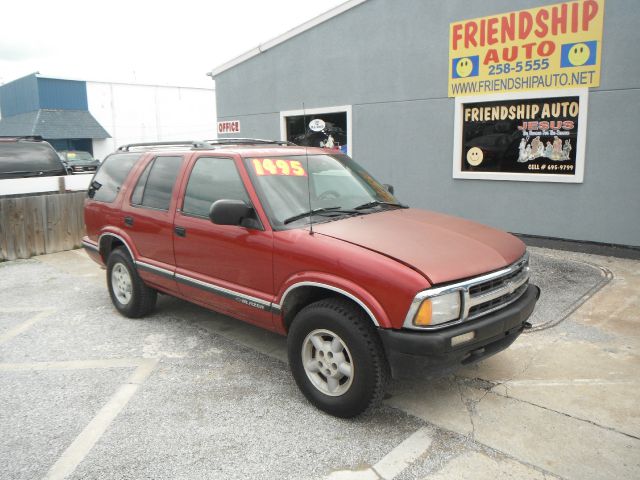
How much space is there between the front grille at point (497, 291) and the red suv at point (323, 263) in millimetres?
12

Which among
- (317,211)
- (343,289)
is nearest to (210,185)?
(317,211)

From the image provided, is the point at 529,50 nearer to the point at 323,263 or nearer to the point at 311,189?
the point at 311,189

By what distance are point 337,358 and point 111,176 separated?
3.68 metres

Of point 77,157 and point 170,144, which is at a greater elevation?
point 77,157

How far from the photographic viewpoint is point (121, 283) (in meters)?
5.57

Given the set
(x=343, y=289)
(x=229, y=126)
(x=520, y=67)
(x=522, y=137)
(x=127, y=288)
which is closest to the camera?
(x=343, y=289)

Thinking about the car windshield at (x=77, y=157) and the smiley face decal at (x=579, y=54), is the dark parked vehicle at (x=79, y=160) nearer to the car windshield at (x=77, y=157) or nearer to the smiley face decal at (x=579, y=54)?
the car windshield at (x=77, y=157)

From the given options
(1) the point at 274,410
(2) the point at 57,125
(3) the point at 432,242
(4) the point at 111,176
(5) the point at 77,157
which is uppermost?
(2) the point at 57,125

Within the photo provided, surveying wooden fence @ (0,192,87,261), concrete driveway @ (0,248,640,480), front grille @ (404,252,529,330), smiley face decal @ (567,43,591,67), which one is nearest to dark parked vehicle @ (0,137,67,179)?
wooden fence @ (0,192,87,261)

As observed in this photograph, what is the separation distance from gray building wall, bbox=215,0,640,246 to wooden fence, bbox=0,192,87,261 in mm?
4441

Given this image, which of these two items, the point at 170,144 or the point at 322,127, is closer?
the point at 170,144

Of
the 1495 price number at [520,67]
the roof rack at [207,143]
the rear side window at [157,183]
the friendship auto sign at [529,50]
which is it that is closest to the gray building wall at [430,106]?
the friendship auto sign at [529,50]

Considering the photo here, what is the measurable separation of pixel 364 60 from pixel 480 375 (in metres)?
7.02

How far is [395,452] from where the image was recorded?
308 centimetres
